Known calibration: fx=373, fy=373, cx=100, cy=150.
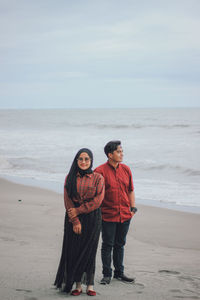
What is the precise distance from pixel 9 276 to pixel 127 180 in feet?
5.23

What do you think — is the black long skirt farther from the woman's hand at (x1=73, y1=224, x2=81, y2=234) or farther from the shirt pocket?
the shirt pocket

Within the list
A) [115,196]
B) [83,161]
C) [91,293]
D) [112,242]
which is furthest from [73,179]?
[91,293]

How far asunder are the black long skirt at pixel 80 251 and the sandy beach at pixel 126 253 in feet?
0.59

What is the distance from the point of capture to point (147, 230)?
276 inches

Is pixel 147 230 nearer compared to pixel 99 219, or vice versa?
pixel 99 219

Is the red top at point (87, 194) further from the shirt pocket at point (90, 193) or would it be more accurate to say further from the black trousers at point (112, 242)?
the black trousers at point (112, 242)

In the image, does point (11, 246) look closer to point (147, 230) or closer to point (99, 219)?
point (99, 219)

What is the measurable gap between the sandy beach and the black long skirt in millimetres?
181

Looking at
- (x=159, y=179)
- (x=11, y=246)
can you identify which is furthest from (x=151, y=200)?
(x=11, y=246)

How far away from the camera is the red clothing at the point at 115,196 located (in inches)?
152

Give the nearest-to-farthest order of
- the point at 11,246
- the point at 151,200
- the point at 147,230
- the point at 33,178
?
the point at 11,246 < the point at 147,230 < the point at 151,200 < the point at 33,178

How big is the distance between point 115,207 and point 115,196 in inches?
4.5

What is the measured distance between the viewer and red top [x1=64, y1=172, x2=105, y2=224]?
3426mm

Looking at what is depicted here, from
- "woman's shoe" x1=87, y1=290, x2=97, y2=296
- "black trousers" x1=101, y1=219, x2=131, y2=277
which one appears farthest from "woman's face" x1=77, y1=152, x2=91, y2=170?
"woman's shoe" x1=87, y1=290, x2=97, y2=296
